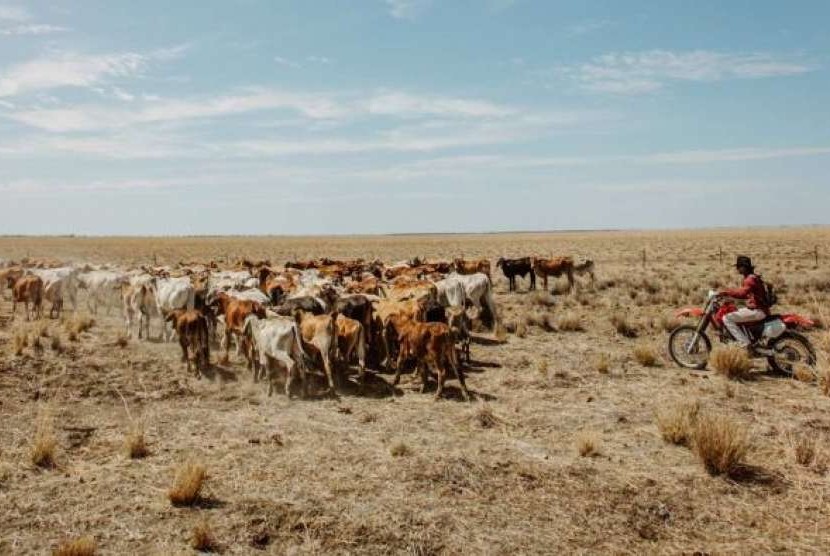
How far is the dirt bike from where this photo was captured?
464 inches

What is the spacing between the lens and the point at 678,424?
8.49 m

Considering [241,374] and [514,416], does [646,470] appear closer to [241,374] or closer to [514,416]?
[514,416]

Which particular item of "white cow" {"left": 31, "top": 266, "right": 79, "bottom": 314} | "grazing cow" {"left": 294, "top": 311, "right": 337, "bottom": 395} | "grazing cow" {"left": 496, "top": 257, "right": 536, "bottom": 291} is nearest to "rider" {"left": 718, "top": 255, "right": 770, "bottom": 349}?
"grazing cow" {"left": 294, "top": 311, "right": 337, "bottom": 395}

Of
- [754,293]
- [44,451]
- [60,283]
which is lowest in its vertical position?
[44,451]

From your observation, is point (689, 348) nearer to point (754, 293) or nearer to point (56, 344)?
point (754, 293)

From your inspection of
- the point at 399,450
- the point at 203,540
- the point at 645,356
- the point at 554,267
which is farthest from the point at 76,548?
the point at 554,267

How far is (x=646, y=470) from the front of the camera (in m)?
7.67

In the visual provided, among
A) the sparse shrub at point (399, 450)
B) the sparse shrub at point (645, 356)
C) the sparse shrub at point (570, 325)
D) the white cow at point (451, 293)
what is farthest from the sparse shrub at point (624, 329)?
the sparse shrub at point (399, 450)

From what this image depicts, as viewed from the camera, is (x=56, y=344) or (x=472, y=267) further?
(x=472, y=267)

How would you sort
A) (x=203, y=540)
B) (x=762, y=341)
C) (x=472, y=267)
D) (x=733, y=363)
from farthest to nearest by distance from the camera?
(x=472, y=267)
(x=762, y=341)
(x=733, y=363)
(x=203, y=540)

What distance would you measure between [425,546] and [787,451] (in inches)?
192

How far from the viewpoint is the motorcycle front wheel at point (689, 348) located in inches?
501

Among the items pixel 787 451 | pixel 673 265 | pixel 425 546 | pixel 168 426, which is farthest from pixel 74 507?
pixel 673 265

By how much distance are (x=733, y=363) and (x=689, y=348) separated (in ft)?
3.67
